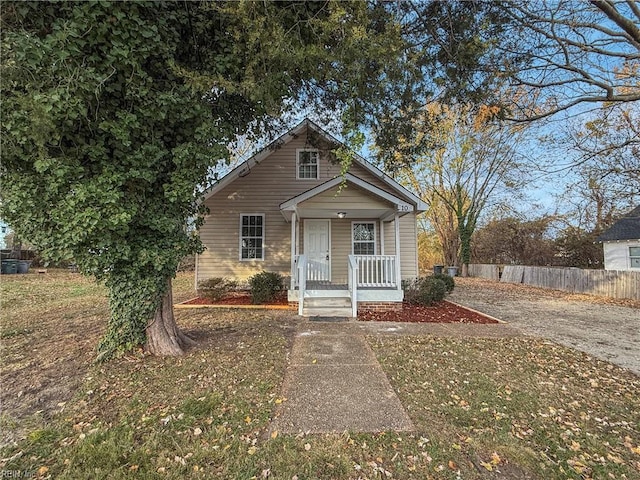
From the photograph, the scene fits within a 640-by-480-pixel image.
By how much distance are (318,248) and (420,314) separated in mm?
4166

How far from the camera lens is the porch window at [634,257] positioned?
49.2ft

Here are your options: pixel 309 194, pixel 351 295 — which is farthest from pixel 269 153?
pixel 351 295

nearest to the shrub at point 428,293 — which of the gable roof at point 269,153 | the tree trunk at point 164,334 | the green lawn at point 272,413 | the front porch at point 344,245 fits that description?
the front porch at point 344,245

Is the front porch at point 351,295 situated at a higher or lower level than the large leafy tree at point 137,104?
lower

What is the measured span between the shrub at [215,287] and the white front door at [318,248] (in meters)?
2.77

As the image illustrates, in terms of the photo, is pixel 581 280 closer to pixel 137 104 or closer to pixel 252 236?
pixel 252 236

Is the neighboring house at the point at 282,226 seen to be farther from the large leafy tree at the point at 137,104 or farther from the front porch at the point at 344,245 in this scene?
the large leafy tree at the point at 137,104

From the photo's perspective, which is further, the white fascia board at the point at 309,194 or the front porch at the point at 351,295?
the white fascia board at the point at 309,194

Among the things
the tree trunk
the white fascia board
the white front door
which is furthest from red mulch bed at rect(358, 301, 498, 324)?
the tree trunk

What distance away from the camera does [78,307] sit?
868 cm

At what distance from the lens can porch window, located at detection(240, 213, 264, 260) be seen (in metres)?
10.9

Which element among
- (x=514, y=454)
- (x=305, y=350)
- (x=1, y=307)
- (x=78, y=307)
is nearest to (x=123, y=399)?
(x=305, y=350)

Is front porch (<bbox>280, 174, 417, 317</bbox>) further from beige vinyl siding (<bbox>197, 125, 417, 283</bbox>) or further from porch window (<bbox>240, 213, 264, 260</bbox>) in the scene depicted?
porch window (<bbox>240, 213, 264, 260</bbox>)

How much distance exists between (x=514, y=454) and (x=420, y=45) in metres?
5.48
